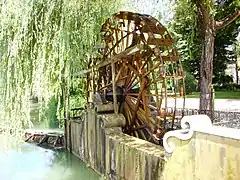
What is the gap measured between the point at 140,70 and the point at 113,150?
7.75ft

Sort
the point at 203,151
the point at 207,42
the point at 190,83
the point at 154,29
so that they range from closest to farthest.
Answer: the point at 203,151
the point at 154,29
the point at 207,42
the point at 190,83

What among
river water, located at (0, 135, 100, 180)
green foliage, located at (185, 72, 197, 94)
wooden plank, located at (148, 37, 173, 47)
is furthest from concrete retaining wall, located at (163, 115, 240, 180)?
green foliage, located at (185, 72, 197, 94)

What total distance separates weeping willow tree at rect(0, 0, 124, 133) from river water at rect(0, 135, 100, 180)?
165cm

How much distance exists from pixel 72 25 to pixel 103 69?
360 centimetres

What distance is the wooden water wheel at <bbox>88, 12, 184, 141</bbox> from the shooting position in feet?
23.6

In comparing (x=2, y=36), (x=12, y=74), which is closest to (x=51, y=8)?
(x=2, y=36)

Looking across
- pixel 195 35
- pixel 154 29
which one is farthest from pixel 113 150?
pixel 195 35

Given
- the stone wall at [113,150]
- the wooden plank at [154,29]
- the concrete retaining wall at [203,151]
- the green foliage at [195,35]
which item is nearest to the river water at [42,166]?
the stone wall at [113,150]

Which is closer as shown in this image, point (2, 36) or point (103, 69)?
point (2, 36)

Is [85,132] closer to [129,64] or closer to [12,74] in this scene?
[129,64]

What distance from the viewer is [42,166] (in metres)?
8.93

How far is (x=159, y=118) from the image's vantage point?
7086 mm

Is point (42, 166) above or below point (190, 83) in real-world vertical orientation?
below

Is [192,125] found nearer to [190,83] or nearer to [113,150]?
[113,150]
